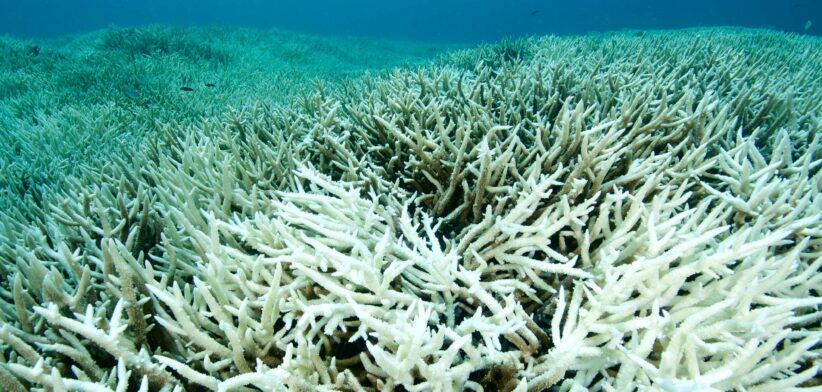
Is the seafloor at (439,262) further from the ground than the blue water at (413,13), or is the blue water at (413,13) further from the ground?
the blue water at (413,13)

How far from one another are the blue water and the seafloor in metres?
85.0

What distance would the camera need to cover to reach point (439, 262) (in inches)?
60.2

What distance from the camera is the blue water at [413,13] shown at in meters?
86.6

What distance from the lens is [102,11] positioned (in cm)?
10525

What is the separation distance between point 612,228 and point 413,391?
1.35 m

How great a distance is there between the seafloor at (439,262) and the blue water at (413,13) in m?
85.0

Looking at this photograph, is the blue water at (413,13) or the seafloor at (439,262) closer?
the seafloor at (439,262)

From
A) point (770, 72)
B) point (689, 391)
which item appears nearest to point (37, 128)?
point (689, 391)

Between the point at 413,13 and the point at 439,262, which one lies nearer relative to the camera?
the point at 439,262

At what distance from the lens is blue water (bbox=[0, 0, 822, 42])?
3410 inches

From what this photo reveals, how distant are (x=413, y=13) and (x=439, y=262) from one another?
138 m

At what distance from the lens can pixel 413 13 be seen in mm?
127188

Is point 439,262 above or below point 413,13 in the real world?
below

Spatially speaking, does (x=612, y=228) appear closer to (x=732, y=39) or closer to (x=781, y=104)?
(x=781, y=104)
